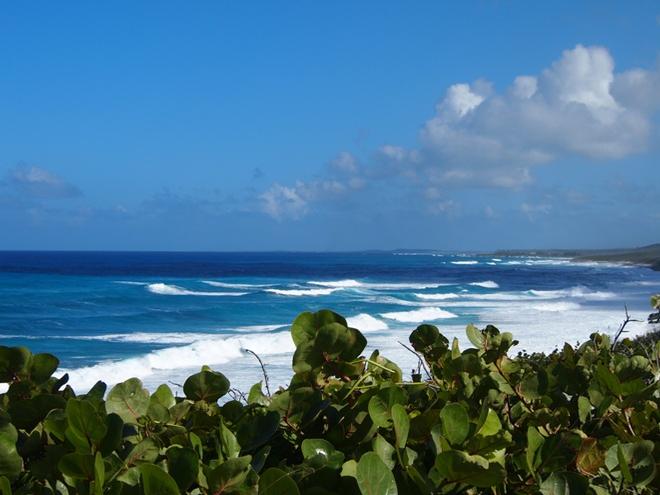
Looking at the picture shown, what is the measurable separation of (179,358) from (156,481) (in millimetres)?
19323

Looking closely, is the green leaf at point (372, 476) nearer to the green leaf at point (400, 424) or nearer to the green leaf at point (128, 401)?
the green leaf at point (400, 424)

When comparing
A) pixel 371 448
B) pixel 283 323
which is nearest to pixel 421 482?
pixel 371 448

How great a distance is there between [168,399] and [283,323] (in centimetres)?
2687

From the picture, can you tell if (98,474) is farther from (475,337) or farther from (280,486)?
(475,337)

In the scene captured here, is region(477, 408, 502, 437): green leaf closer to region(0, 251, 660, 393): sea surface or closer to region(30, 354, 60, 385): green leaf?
region(30, 354, 60, 385): green leaf

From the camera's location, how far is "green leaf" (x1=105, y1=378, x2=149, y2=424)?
989 mm

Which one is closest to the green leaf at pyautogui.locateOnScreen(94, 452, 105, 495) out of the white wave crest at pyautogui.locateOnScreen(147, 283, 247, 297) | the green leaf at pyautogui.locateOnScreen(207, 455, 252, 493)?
the green leaf at pyautogui.locateOnScreen(207, 455, 252, 493)

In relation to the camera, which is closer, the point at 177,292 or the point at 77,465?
the point at 77,465

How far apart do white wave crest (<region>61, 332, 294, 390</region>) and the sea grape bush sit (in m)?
15.6

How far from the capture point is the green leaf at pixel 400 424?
853 millimetres

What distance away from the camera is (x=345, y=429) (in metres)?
0.99

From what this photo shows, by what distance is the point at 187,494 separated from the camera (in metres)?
0.80

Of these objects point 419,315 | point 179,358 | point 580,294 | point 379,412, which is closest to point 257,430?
point 379,412

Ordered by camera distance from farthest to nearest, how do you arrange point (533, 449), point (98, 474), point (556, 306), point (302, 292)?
1. point (302, 292)
2. point (556, 306)
3. point (533, 449)
4. point (98, 474)
